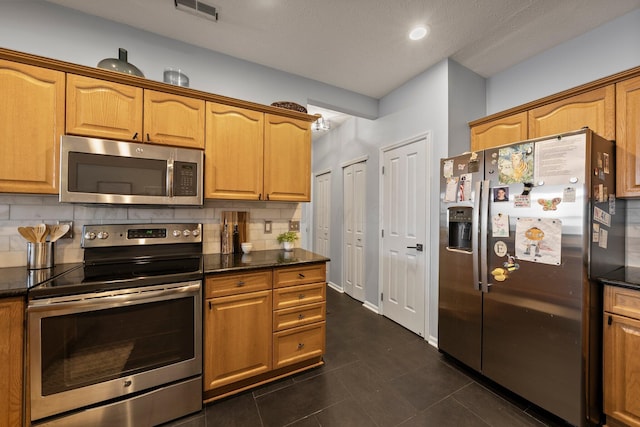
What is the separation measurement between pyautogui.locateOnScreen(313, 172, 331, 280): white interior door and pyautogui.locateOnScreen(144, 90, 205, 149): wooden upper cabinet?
115 inches

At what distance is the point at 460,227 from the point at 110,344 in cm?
265

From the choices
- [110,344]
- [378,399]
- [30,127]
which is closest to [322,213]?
[378,399]

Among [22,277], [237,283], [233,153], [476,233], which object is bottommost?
[237,283]

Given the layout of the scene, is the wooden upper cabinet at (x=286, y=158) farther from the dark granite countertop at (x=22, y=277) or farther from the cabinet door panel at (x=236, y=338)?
the dark granite countertop at (x=22, y=277)

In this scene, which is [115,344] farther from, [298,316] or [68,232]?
[298,316]

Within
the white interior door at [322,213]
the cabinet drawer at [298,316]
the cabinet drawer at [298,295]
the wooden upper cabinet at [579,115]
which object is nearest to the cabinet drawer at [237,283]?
the cabinet drawer at [298,295]

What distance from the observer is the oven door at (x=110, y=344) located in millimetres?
1323

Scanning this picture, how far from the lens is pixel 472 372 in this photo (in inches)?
83.9

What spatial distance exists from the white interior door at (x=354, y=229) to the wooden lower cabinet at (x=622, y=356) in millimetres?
2441

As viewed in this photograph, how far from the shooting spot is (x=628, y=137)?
170 cm

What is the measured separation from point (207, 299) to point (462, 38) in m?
2.97

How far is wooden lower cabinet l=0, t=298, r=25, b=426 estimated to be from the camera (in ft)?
4.13

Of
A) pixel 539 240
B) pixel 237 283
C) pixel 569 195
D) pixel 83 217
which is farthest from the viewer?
pixel 83 217

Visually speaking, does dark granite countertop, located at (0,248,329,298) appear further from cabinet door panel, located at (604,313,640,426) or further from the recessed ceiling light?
the recessed ceiling light
